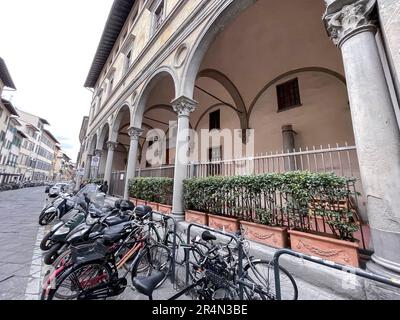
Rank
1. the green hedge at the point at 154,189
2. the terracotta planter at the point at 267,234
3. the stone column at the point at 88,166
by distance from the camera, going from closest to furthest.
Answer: the terracotta planter at the point at 267,234
the green hedge at the point at 154,189
the stone column at the point at 88,166

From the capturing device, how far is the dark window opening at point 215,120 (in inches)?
466

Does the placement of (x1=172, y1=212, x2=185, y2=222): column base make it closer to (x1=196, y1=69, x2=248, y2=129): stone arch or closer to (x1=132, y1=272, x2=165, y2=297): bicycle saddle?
(x1=132, y1=272, x2=165, y2=297): bicycle saddle

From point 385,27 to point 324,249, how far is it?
9.61 ft

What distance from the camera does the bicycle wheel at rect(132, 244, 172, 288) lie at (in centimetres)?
285

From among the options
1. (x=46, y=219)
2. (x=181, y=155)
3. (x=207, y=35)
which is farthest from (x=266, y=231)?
(x=46, y=219)

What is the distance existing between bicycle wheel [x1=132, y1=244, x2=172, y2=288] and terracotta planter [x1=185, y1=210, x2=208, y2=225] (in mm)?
1734

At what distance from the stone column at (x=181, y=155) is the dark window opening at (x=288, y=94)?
5320 millimetres

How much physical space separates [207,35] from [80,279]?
6212 mm

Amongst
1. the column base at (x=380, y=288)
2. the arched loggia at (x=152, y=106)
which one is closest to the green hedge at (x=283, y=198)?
the column base at (x=380, y=288)

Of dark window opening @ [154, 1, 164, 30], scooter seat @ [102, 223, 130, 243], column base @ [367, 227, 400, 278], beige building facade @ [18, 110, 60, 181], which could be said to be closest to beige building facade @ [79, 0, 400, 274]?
column base @ [367, 227, 400, 278]

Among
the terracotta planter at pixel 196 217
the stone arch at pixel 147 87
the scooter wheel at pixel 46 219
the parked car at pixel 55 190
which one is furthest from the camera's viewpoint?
the parked car at pixel 55 190

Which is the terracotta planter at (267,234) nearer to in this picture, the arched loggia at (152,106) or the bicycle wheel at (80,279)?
the bicycle wheel at (80,279)

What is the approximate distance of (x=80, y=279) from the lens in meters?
2.28

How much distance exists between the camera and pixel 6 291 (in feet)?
7.70
